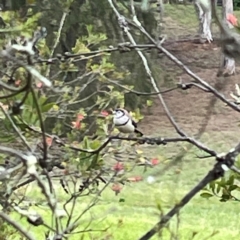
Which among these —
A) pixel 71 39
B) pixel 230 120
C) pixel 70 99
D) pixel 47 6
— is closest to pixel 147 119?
pixel 230 120

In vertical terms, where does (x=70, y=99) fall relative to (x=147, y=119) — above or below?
above

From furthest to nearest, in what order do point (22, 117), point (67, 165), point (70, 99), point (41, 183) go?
point (70, 99), point (67, 165), point (22, 117), point (41, 183)

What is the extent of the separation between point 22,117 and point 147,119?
14.9 m

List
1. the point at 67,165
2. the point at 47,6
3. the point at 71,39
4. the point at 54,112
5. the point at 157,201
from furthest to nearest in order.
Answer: the point at 71,39 → the point at 47,6 → the point at 54,112 → the point at 67,165 → the point at 157,201

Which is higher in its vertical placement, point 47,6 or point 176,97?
point 47,6

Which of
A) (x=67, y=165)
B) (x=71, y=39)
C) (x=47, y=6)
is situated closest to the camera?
(x=67, y=165)

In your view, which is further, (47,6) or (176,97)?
(176,97)

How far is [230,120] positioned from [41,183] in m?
15.2

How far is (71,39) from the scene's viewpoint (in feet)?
44.0

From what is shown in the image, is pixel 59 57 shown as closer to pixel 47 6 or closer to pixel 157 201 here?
pixel 157 201

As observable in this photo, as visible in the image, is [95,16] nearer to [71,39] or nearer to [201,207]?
[71,39]

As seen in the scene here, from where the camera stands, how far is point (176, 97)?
63.3 feet

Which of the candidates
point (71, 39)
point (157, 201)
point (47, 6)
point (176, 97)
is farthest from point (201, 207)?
point (176, 97)

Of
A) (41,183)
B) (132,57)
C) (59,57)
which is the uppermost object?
(41,183)
